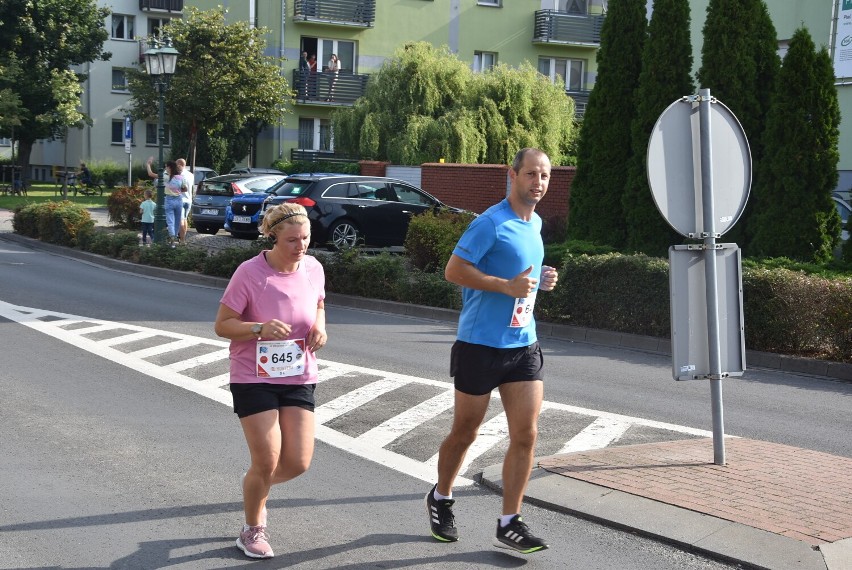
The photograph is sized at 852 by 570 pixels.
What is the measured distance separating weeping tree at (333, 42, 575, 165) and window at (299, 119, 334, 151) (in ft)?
23.6

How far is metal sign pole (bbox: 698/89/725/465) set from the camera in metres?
6.85

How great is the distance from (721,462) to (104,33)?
5332 cm

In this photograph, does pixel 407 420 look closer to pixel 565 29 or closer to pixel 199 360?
pixel 199 360

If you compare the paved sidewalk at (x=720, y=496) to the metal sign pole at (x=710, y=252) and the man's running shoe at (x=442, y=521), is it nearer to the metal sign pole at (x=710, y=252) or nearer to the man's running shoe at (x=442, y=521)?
the metal sign pole at (x=710, y=252)

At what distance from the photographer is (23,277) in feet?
63.7

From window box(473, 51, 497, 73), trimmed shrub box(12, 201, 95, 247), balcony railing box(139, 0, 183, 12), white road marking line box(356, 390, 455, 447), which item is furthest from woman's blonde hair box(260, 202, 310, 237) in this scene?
balcony railing box(139, 0, 183, 12)

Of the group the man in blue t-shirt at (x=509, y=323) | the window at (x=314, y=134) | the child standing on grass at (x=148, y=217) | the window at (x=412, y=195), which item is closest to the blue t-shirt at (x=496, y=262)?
the man in blue t-shirt at (x=509, y=323)

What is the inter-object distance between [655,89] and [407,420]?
11.4 meters

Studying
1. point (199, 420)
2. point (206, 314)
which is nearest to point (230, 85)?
point (206, 314)

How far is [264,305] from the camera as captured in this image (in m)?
5.25

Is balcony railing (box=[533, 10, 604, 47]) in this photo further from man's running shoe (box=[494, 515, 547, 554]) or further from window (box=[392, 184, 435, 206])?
man's running shoe (box=[494, 515, 547, 554])

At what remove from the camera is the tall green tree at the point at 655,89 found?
60.4ft

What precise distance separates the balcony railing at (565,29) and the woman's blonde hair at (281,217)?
44559mm

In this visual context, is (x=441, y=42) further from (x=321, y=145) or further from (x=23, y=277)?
(x=23, y=277)
